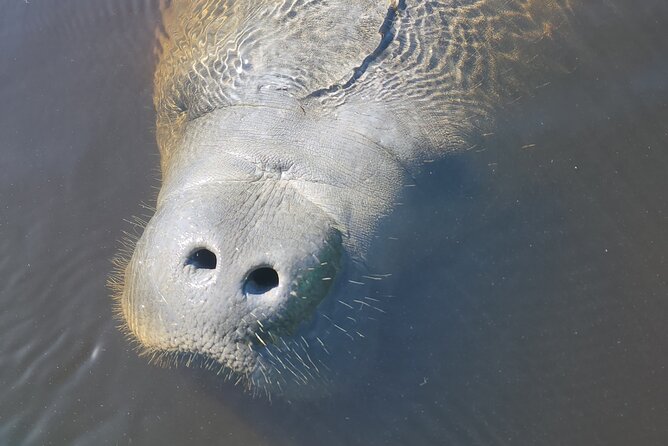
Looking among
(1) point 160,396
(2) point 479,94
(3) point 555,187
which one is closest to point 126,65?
(1) point 160,396

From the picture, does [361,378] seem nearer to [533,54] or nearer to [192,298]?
[192,298]

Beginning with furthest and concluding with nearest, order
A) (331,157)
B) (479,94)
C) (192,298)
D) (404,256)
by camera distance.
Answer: (479,94) < (404,256) < (331,157) < (192,298)

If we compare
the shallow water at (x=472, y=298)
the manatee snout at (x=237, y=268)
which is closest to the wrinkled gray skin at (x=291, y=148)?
the manatee snout at (x=237, y=268)

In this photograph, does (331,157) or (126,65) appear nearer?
(331,157)

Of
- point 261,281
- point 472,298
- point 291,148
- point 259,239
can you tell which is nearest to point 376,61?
point 291,148

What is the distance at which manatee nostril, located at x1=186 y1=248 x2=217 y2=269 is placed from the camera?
342cm

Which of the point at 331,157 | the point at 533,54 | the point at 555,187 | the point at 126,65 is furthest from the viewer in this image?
the point at 126,65

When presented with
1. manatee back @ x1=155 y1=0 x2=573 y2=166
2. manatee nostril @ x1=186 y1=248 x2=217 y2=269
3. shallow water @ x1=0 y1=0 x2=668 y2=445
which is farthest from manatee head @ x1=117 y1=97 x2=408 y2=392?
shallow water @ x1=0 y1=0 x2=668 y2=445

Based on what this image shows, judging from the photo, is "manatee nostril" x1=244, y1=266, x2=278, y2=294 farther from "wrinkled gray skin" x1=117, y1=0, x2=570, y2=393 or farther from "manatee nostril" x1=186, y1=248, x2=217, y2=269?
"manatee nostril" x1=186, y1=248, x2=217, y2=269

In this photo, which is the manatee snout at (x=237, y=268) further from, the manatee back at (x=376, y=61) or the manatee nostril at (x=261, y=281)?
the manatee back at (x=376, y=61)

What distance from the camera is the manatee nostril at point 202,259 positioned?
3422 mm

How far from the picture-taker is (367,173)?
3785 mm

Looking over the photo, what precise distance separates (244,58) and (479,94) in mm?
1524

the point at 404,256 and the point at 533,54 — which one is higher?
the point at 533,54
